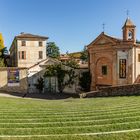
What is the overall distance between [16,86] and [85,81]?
10.6m

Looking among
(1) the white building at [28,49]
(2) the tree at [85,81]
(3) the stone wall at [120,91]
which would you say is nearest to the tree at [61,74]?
(2) the tree at [85,81]

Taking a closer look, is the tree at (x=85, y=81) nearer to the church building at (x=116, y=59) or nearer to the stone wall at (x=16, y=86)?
the church building at (x=116, y=59)

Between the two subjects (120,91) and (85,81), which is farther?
(85,81)

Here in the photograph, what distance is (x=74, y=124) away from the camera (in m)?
13.3

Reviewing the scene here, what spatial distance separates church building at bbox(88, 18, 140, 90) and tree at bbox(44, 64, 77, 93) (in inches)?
144

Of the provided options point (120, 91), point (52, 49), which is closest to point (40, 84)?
point (120, 91)

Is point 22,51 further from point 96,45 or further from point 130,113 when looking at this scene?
point 130,113

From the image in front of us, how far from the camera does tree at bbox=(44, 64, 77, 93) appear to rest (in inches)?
1666

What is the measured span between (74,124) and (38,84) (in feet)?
101

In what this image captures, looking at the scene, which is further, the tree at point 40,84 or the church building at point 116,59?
the tree at point 40,84

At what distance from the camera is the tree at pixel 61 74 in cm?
4231

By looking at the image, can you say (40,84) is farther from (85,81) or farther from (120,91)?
(120,91)

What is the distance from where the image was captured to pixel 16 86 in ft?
137

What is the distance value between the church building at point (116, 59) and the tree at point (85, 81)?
605 millimetres
